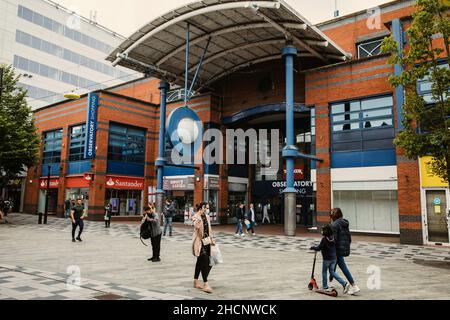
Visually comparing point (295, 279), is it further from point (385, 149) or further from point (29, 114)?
point (29, 114)

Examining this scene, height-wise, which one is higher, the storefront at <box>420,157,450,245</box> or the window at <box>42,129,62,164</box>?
the window at <box>42,129,62,164</box>

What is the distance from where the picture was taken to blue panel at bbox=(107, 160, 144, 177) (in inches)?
1115

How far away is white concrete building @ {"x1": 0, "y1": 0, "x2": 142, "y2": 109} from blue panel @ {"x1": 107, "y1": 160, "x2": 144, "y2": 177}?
796 inches

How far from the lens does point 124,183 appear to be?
29.0 m

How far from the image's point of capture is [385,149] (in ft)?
61.8

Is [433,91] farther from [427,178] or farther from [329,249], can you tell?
[329,249]

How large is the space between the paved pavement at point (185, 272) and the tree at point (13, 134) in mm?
10668

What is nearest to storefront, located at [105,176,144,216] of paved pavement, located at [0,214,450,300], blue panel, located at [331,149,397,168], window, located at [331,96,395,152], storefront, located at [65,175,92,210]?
storefront, located at [65,175,92,210]

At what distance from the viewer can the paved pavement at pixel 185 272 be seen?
6.62 meters

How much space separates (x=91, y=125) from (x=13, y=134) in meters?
5.32

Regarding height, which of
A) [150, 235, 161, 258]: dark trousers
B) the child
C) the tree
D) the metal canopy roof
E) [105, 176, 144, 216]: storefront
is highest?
the metal canopy roof

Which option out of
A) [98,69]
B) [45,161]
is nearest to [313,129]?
[45,161]

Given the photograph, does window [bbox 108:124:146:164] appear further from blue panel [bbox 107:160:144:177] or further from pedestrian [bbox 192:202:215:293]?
pedestrian [bbox 192:202:215:293]

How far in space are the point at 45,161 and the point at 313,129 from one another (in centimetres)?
2509
